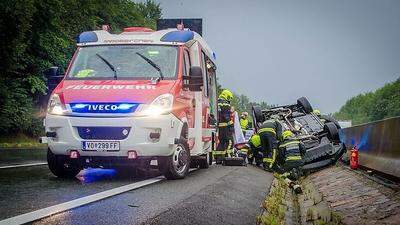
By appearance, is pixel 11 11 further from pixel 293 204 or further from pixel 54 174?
pixel 293 204

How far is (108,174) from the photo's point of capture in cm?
845

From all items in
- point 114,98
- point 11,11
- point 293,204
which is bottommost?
point 293,204

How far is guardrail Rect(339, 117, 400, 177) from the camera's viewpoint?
Answer: 22.6ft

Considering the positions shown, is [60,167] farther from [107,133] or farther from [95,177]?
[107,133]

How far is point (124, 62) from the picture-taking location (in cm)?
816

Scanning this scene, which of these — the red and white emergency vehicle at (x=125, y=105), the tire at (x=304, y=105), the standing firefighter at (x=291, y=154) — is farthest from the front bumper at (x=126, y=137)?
the tire at (x=304, y=105)

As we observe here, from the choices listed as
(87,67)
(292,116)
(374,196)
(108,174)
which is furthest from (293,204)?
(292,116)

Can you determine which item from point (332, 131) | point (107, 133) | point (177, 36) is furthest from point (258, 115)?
point (107, 133)

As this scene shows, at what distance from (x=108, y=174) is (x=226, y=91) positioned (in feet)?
19.8

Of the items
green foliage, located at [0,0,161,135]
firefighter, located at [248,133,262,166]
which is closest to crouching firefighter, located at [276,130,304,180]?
firefighter, located at [248,133,262,166]

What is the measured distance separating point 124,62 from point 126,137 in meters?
1.60

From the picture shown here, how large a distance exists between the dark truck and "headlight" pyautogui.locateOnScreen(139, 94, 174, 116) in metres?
4.61

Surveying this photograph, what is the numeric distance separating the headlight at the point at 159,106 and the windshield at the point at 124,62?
681mm

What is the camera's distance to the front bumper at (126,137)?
280 inches
